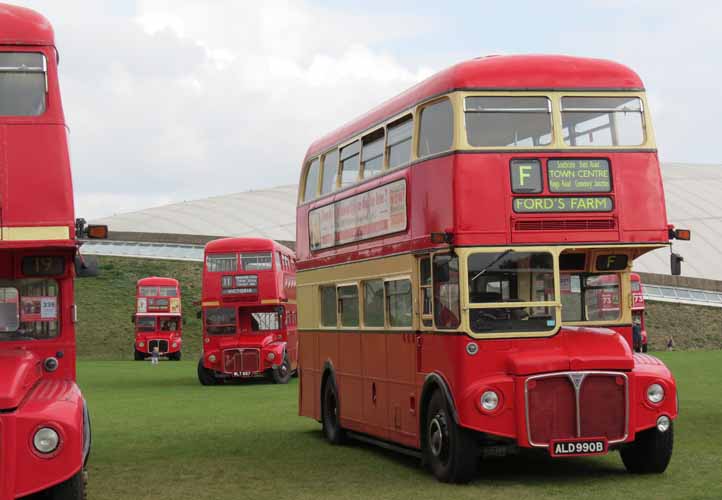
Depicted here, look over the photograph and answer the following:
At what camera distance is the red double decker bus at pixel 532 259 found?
1290cm

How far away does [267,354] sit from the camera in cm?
3544

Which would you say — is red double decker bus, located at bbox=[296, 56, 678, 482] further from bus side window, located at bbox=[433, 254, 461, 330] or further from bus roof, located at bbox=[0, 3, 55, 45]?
bus roof, located at bbox=[0, 3, 55, 45]

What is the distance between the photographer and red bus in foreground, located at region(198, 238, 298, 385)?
35125 mm

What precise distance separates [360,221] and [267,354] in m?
19.2

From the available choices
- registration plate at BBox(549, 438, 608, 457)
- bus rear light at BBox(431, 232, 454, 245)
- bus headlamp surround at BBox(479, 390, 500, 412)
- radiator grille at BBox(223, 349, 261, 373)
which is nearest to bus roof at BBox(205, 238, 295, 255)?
radiator grille at BBox(223, 349, 261, 373)

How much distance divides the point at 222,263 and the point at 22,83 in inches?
922

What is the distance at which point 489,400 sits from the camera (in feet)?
42.1

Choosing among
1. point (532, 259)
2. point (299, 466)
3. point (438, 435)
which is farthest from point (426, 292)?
point (299, 466)

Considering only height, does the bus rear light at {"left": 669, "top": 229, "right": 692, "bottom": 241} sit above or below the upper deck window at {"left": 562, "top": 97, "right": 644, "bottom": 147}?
below

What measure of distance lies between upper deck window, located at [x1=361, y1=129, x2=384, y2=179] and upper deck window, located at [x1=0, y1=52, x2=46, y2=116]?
4.93 metres

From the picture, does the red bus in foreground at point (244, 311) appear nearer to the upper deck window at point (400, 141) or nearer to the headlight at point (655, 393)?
the upper deck window at point (400, 141)

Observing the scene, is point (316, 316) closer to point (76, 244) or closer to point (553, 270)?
point (553, 270)

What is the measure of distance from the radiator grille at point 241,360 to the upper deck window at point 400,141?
2047 centimetres

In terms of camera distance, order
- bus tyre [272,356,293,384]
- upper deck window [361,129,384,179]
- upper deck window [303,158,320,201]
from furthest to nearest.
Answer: bus tyre [272,356,293,384] → upper deck window [303,158,320,201] → upper deck window [361,129,384,179]
